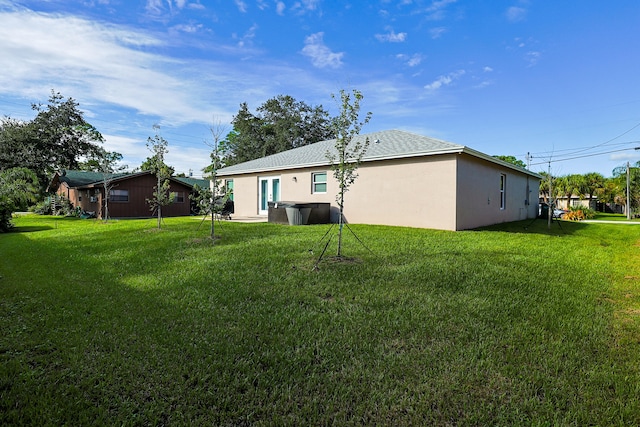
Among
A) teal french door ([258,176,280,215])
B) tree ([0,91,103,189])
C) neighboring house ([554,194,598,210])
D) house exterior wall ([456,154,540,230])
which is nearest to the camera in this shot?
house exterior wall ([456,154,540,230])

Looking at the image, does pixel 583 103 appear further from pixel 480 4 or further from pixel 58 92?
pixel 58 92

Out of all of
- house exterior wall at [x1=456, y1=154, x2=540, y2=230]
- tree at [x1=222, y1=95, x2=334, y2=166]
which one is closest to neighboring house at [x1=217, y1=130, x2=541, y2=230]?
house exterior wall at [x1=456, y1=154, x2=540, y2=230]

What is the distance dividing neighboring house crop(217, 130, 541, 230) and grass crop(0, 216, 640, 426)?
16.7 ft

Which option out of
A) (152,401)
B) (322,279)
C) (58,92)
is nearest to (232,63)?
(322,279)

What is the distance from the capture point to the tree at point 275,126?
38375 millimetres

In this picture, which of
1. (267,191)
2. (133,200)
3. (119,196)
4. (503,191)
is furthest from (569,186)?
(119,196)

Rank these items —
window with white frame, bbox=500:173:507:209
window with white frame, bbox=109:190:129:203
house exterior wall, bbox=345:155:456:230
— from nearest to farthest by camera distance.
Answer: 1. house exterior wall, bbox=345:155:456:230
2. window with white frame, bbox=500:173:507:209
3. window with white frame, bbox=109:190:129:203

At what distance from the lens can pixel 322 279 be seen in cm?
532

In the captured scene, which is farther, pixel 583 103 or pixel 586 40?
pixel 583 103

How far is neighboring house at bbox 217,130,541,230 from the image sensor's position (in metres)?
11.3

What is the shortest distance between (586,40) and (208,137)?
627 inches

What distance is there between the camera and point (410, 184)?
12062mm

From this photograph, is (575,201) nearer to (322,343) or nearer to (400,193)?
(400,193)

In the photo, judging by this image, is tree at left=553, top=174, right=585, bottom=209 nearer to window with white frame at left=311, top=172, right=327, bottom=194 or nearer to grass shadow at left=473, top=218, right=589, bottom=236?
grass shadow at left=473, top=218, right=589, bottom=236
